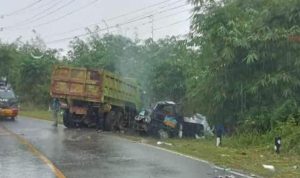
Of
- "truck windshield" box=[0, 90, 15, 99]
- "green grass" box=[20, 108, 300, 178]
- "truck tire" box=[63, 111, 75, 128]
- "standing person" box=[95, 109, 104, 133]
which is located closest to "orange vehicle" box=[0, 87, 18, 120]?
"truck windshield" box=[0, 90, 15, 99]

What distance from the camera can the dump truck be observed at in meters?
26.0

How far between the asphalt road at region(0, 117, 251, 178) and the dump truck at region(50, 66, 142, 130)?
585 cm

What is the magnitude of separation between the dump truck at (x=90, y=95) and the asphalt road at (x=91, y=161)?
585 cm

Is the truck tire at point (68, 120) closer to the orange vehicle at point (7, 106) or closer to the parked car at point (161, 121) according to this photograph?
the parked car at point (161, 121)

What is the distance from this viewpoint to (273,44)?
21.2 m

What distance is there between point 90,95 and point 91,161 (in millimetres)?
12089

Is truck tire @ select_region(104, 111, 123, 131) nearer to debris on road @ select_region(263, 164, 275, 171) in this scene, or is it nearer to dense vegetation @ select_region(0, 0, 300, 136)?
dense vegetation @ select_region(0, 0, 300, 136)

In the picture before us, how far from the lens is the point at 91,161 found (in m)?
14.1

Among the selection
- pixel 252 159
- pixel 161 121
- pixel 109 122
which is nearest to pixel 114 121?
pixel 109 122

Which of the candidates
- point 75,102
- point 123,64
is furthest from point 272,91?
point 123,64

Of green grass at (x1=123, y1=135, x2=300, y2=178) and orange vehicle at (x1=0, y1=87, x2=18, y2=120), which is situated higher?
orange vehicle at (x1=0, y1=87, x2=18, y2=120)

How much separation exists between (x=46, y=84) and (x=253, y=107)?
32592 mm

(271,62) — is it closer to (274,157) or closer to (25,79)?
(274,157)

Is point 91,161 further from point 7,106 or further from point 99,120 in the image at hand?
point 7,106
